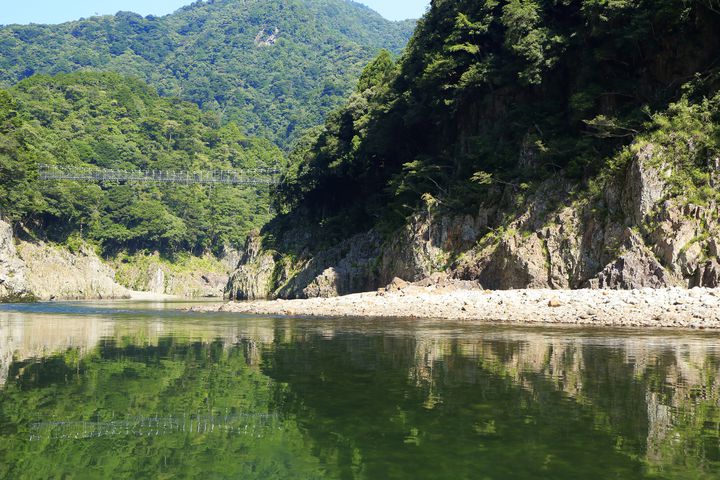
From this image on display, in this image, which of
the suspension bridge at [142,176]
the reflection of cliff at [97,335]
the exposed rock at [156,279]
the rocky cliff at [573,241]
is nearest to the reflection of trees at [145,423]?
the reflection of cliff at [97,335]

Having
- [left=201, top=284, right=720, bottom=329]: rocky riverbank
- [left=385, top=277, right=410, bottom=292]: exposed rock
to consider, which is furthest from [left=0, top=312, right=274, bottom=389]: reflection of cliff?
[left=385, top=277, right=410, bottom=292]: exposed rock

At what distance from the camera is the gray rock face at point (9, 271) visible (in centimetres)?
7875

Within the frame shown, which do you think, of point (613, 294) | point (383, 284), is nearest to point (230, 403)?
point (613, 294)

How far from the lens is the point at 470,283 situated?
44.8 meters

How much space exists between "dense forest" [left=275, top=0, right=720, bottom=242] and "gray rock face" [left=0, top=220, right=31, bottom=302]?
124 feet

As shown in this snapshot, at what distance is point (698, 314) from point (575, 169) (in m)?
16.1

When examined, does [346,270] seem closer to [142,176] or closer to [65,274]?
[65,274]

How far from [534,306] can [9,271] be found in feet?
215

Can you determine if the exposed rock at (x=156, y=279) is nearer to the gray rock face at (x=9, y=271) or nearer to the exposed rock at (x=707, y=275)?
the gray rock face at (x=9, y=271)

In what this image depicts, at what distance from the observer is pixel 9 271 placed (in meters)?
80.6

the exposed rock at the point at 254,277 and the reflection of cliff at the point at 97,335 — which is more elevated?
the exposed rock at the point at 254,277

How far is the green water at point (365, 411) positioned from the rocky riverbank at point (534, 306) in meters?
6.86

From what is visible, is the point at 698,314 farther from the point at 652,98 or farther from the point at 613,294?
the point at 652,98

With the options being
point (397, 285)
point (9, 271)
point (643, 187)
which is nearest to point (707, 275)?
point (643, 187)
